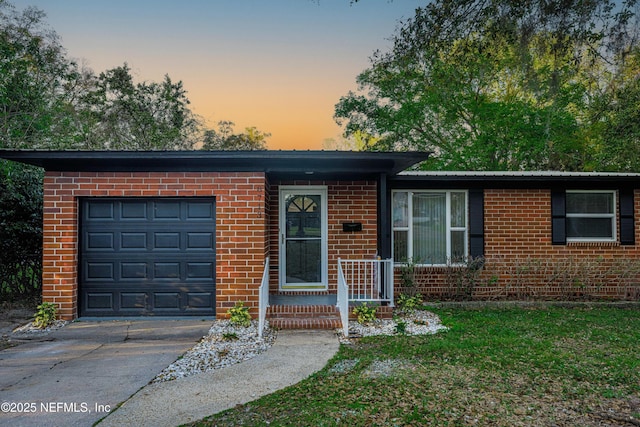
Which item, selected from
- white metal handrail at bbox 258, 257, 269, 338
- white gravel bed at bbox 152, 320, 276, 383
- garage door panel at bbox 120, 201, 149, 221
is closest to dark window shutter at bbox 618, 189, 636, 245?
white metal handrail at bbox 258, 257, 269, 338

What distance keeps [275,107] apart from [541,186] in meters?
9.71

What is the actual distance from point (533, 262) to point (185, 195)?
7141mm

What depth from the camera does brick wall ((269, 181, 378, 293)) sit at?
8.11 metres

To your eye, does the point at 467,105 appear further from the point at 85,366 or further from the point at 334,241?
the point at 85,366

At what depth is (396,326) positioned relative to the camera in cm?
640

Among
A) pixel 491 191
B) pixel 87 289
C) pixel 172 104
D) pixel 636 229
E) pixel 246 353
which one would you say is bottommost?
pixel 246 353

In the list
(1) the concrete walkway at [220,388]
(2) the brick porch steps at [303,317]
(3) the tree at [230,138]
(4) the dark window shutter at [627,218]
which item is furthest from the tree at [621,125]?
(3) the tree at [230,138]

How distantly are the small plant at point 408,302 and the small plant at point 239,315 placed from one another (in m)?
2.86

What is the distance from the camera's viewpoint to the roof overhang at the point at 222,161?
6395 mm

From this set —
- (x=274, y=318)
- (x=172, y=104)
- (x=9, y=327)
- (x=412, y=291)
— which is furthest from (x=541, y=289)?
(x=172, y=104)

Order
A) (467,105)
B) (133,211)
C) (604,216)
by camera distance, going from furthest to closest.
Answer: (467,105) → (604,216) → (133,211)

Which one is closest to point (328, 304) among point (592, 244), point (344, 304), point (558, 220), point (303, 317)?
point (303, 317)

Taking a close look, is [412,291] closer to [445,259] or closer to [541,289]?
[445,259]

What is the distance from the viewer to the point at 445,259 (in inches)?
340
